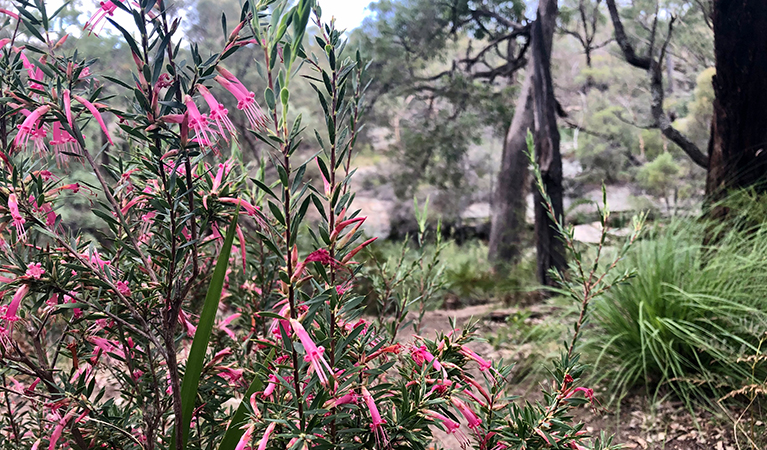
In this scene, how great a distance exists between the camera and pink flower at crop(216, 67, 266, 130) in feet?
1.32

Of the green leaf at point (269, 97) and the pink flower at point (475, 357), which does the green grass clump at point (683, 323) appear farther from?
the green leaf at point (269, 97)

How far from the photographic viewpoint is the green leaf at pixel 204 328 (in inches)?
16.8

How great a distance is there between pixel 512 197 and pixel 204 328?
14.6 feet

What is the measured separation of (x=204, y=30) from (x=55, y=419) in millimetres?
5070

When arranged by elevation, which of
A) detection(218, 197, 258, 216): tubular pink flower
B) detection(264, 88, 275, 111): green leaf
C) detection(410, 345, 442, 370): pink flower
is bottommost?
detection(410, 345, 442, 370): pink flower

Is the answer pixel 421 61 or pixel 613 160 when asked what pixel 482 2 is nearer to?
pixel 421 61

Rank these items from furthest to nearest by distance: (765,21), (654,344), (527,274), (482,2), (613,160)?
1. (613,160)
2. (482,2)
3. (527,274)
4. (765,21)
5. (654,344)

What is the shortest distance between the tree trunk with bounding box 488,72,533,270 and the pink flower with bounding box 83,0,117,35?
408 cm

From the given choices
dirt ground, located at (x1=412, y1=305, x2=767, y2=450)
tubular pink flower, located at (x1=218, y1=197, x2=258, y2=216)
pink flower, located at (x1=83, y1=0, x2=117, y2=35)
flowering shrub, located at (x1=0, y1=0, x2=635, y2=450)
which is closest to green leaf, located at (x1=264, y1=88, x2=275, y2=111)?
flowering shrub, located at (x1=0, y1=0, x2=635, y2=450)

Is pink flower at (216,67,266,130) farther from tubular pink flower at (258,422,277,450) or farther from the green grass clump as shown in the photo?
the green grass clump

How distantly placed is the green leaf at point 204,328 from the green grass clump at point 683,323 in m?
1.34

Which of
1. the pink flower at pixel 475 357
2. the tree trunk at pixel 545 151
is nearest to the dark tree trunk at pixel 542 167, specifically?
the tree trunk at pixel 545 151

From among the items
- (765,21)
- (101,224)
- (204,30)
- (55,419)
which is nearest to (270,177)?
(204,30)

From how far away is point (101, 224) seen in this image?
3342mm
